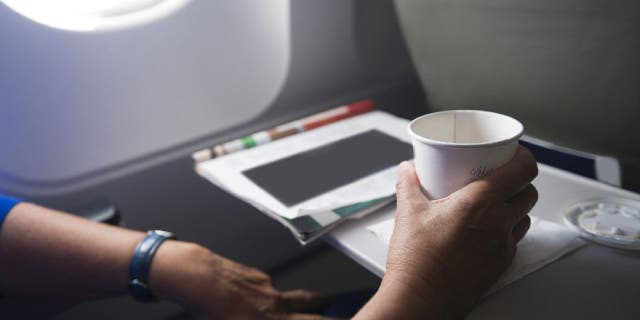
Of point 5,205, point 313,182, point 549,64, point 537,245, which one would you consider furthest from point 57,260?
point 549,64

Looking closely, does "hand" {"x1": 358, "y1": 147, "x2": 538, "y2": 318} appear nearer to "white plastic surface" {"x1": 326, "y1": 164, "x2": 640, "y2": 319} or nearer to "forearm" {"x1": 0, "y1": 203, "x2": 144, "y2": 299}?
"white plastic surface" {"x1": 326, "y1": 164, "x2": 640, "y2": 319}

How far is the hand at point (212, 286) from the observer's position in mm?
559

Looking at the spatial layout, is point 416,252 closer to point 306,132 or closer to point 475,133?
point 475,133

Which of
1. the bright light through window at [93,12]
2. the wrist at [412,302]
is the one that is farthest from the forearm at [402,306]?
the bright light through window at [93,12]

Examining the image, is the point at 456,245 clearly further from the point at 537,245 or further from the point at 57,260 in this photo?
the point at 57,260

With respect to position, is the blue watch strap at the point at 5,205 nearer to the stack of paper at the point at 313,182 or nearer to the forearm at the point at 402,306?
the stack of paper at the point at 313,182

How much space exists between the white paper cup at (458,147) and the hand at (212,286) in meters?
0.26

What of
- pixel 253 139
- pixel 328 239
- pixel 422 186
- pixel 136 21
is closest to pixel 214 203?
pixel 253 139

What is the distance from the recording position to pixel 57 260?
613 mm

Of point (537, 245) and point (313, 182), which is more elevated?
point (313, 182)

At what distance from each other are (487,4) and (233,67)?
485mm

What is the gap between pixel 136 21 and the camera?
0.79 meters

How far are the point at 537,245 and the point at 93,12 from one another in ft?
2.60

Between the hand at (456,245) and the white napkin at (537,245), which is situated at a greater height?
the hand at (456,245)
